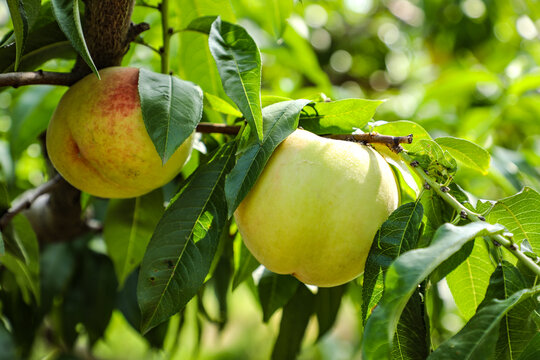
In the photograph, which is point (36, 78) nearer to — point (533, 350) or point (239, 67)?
point (239, 67)

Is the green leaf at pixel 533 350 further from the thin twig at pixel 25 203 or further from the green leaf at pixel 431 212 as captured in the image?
the thin twig at pixel 25 203

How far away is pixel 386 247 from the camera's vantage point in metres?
0.66

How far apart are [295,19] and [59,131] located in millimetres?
1100

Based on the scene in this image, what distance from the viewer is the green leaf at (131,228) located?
1.07m

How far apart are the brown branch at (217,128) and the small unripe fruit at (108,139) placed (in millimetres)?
92

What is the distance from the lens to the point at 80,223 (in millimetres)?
1362

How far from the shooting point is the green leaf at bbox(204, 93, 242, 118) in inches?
35.0

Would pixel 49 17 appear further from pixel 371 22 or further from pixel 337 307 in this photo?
pixel 371 22

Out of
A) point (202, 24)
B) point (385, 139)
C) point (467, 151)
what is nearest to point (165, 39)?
point (202, 24)

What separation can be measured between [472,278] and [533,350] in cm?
16

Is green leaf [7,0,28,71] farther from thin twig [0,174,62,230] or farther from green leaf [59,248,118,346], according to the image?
green leaf [59,248,118,346]

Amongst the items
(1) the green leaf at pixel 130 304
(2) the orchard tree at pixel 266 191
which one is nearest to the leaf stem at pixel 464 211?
(2) the orchard tree at pixel 266 191

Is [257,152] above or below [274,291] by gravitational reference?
above

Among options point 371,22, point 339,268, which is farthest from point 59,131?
point 371,22
